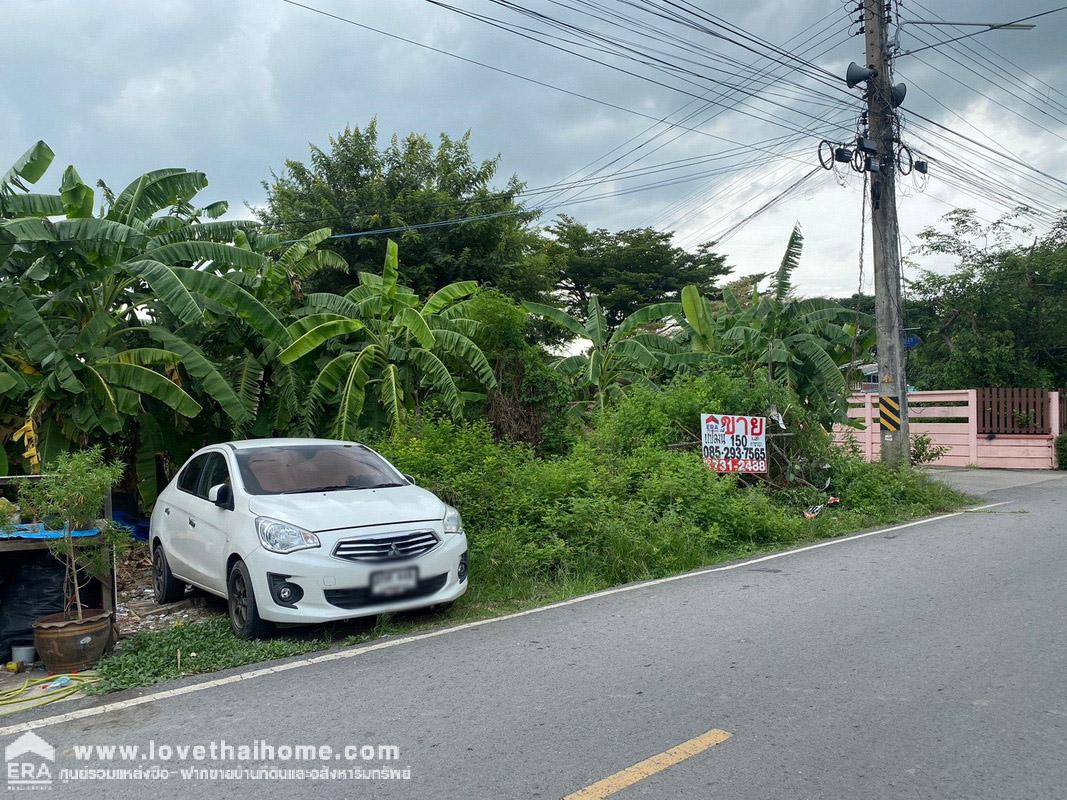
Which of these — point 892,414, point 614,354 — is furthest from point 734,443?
point 614,354

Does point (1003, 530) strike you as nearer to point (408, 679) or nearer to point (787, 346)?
point (787, 346)

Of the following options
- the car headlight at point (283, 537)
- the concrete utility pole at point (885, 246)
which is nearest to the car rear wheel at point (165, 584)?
the car headlight at point (283, 537)

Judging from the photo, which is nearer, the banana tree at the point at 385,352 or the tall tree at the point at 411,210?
the banana tree at the point at 385,352

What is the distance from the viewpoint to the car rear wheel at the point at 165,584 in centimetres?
837

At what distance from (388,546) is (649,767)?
3.14 meters

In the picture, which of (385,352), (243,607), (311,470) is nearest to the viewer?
(243,607)

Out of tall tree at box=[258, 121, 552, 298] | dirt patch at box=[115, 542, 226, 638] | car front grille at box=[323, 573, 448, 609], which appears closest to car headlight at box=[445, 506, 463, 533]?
car front grille at box=[323, 573, 448, 609]

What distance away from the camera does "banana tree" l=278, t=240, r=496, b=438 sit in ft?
42.4

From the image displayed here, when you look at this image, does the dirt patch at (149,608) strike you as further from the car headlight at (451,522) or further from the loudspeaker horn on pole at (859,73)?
the loudspeaker horn on pole at (859,73)

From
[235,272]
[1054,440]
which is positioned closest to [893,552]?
[235,272]

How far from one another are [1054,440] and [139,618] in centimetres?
2276

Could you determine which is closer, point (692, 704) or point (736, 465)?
point (692, 704)

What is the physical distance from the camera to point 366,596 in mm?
6527

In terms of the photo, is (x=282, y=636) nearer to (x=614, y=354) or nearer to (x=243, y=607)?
(x=243, y=607)
